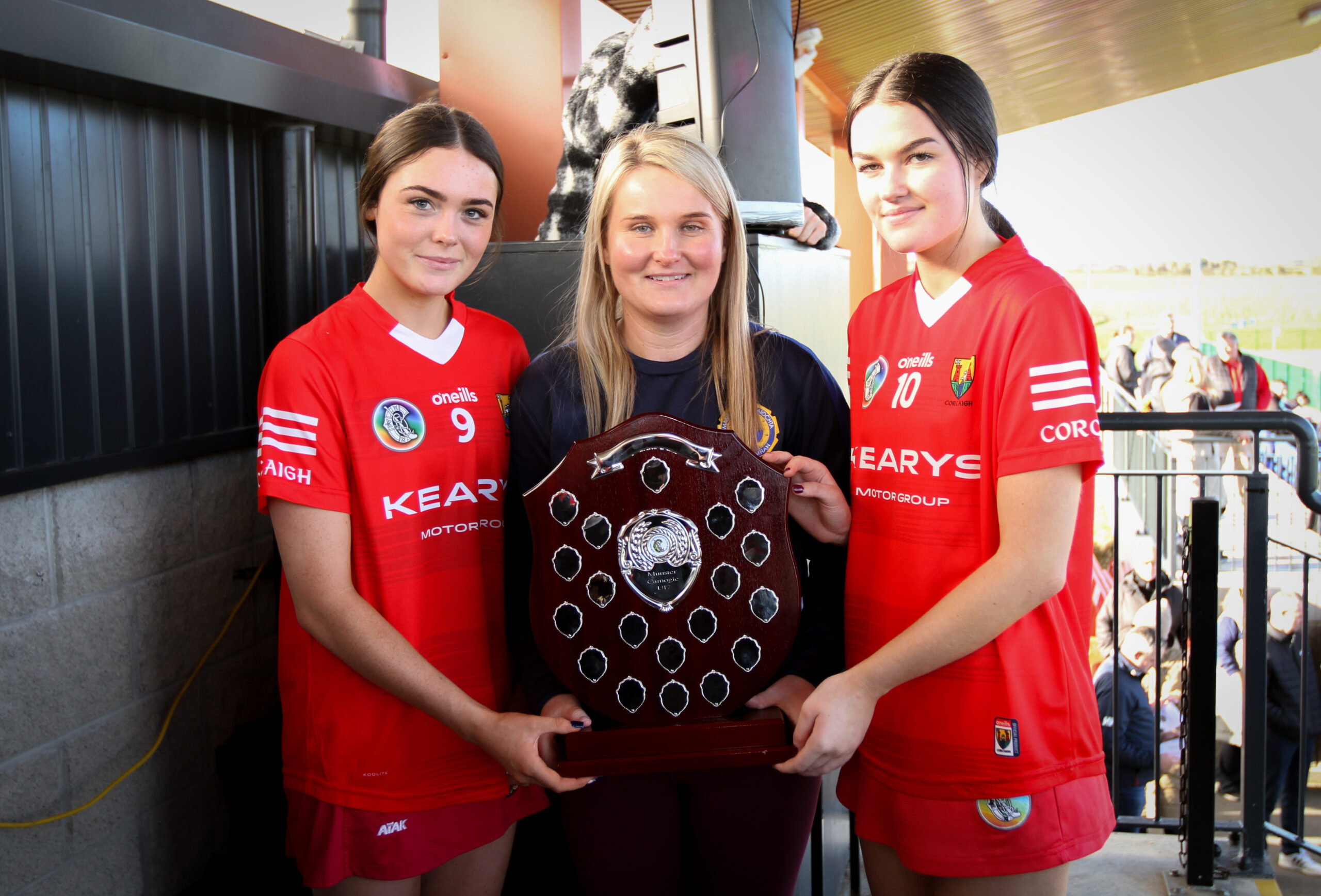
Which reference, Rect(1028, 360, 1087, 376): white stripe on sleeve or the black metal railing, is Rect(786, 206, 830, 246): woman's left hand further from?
Rect(1028, 360, 1087, 376): white stripe on sleeve

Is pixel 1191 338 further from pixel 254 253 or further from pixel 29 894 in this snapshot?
pixel 29 894

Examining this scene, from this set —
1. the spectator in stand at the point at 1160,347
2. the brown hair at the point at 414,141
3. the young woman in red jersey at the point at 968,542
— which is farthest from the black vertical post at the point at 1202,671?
the spectator in stand at the point at 1160,347

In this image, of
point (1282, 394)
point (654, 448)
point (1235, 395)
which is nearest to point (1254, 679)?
point (654, 448)

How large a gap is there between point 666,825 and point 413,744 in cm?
36

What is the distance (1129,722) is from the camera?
3146mm

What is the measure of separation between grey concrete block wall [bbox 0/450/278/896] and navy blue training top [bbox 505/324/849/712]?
823 mm

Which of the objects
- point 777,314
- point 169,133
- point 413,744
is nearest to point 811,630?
point 413,744

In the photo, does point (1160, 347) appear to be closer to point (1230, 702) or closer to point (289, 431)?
point (1230, 702)

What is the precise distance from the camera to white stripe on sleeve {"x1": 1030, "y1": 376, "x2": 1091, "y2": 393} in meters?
0.98

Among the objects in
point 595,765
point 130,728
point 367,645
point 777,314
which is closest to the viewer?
point 595,765

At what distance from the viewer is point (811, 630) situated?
4.04ft

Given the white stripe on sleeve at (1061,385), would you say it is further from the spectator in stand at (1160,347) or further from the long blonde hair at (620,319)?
the spectator in stand at (1160,347)

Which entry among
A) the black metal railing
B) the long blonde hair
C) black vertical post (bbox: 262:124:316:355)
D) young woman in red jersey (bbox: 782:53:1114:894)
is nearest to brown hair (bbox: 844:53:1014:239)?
young woman in red jersey (bbox: 782:53:1114:894)

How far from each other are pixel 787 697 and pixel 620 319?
1.98 feet
